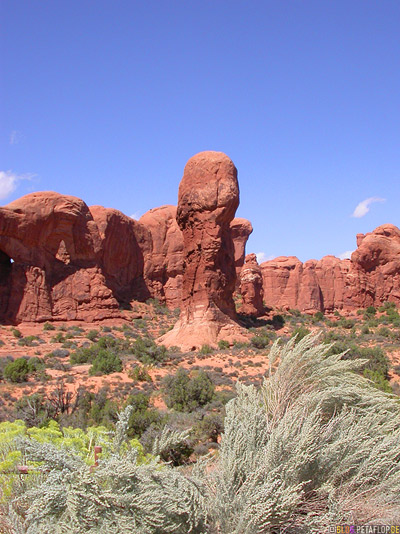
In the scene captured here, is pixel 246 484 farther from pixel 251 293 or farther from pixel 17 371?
pixel 251 293

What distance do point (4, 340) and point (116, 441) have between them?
21.7m

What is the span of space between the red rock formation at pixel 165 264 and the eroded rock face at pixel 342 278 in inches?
331

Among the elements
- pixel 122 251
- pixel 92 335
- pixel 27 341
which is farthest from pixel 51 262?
pixel 122 251

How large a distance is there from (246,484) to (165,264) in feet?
112

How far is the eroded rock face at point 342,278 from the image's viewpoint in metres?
35.2

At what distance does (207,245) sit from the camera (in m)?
24.3

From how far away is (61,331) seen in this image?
27.2 m

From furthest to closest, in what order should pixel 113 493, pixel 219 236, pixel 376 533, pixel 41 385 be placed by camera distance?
pixel 219 236 < pixel 41 385 < pixel 376 533 < pixel 113 493

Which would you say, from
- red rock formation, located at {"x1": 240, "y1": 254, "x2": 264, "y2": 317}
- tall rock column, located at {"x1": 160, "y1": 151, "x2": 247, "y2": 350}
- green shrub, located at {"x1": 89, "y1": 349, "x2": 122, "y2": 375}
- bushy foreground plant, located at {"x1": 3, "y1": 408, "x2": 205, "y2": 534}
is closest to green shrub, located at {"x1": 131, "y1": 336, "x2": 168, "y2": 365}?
green shrub, located at {"x1": 89, "y1": 349, "x2": 122, "y2": 375}

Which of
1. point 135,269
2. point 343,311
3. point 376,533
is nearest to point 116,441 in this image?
point 376,533

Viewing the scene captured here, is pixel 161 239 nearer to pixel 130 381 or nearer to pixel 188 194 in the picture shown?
pixel 188 194

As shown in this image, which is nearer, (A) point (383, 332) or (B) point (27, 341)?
(B) point (27, 341)

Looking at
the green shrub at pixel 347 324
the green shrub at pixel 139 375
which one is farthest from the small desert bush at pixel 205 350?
the green shrub at pixel 347 324

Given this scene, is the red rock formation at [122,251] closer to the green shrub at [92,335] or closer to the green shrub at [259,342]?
the green shrub at [92,335]
